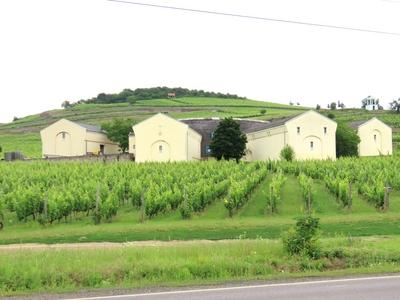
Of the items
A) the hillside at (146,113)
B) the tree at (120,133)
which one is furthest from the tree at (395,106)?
the tree at (120,133)

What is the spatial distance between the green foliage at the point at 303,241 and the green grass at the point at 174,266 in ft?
0.78

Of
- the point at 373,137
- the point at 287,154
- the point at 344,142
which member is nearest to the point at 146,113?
the point at 373,137

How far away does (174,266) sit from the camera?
13.9 meters

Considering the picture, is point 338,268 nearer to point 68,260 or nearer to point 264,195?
point 68,260

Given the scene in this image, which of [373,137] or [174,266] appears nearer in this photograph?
[174,266]

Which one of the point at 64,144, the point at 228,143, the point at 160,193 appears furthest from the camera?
the point at 64,144

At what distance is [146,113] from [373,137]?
66430 mm

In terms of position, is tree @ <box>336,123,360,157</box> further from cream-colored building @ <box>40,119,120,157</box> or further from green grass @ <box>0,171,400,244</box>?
green grass @ <box>0,171,400,244</box>

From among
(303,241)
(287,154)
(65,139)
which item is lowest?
(303,241)

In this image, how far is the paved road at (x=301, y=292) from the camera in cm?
1068

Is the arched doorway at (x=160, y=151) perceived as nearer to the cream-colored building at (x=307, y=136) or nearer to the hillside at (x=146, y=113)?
the cream-colored building at (x=307, y=136)

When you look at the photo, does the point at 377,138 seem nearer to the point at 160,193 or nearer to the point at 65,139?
the point at 65,139

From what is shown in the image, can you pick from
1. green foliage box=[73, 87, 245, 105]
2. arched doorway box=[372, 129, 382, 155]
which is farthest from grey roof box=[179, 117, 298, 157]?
green foliage box=[73, 87, 245, 105]

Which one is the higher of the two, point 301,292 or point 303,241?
point 303,241
